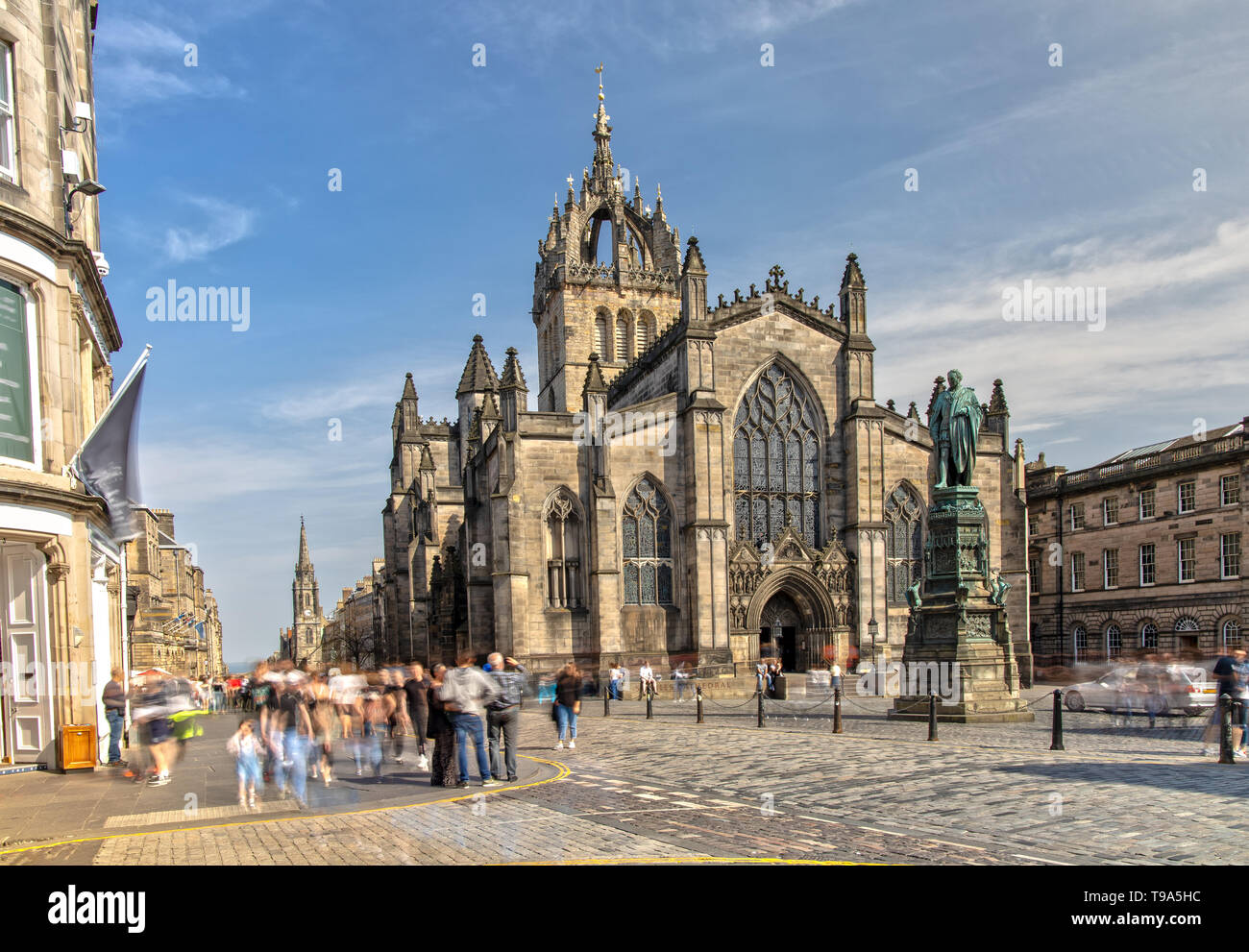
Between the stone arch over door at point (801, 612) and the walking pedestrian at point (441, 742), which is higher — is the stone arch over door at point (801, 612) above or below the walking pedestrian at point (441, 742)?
below

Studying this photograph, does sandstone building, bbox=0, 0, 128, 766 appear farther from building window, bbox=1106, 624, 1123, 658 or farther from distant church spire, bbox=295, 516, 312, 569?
distant church spire, bbox=295, 516, 312, 569

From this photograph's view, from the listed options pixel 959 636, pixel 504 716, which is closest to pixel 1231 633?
pixel 959 636

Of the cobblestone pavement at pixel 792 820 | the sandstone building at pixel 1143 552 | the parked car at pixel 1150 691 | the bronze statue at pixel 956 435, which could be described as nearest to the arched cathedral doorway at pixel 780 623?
the parked car at pixel 1150 691

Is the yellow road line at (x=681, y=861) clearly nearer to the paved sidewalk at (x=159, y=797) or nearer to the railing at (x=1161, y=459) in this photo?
the paved sidewalk at (x=159, y=797)

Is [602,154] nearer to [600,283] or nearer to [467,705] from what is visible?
[600,283]

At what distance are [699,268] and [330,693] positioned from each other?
24.9 meters

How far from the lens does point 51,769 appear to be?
47.9 feet

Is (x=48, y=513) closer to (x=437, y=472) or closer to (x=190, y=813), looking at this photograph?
(x=190, y=813)

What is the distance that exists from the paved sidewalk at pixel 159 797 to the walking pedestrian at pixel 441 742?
0.18 metres

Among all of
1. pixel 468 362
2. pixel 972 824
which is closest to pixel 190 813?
pixel 972 824

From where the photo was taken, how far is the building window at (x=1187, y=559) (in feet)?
143

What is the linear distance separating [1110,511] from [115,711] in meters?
45.9

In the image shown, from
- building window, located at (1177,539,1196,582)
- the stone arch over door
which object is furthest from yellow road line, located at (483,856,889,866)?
building window, located at (1177,539,1196,582)

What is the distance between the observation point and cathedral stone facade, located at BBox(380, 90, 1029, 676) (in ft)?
116
